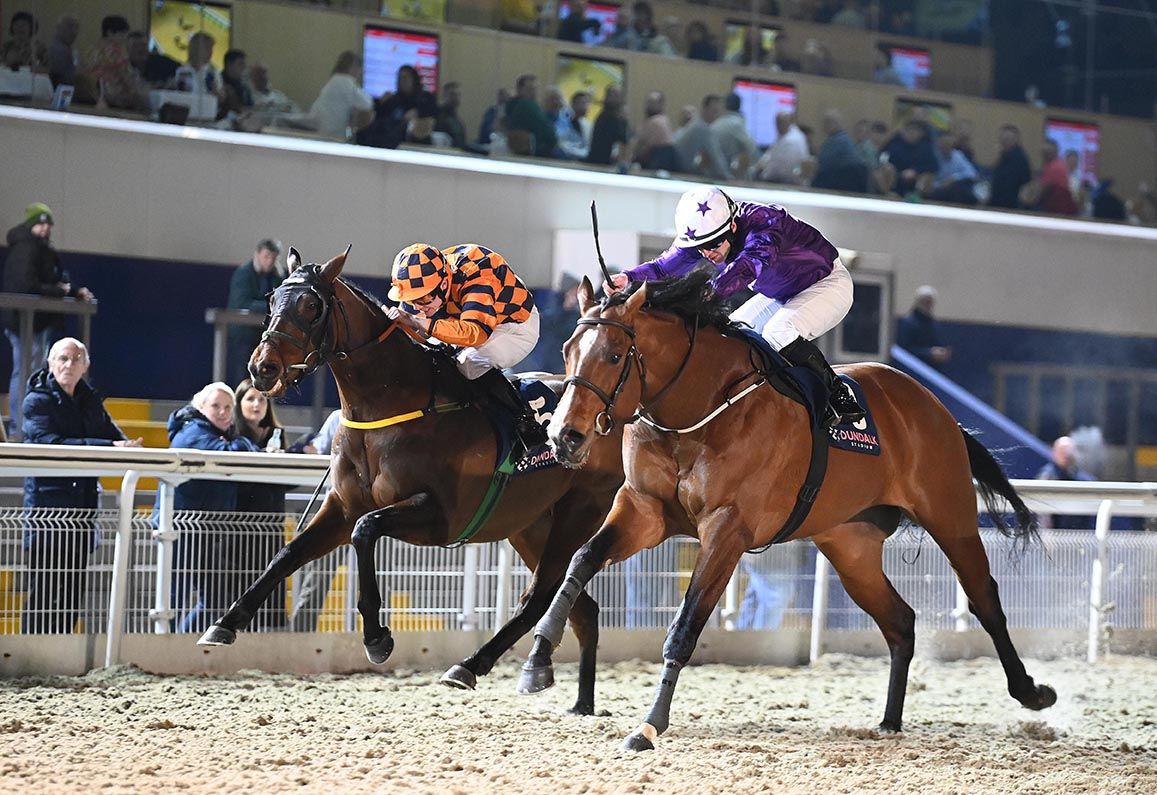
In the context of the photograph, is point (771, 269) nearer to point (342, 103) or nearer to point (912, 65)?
point (342, 103)

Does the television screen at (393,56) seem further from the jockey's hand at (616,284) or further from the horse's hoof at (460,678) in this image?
the horse's hoof at (460,678)

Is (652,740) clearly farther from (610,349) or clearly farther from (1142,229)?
(1142,229)

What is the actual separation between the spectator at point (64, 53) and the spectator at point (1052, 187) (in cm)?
889

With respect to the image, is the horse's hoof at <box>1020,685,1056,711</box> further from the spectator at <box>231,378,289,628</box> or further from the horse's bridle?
the spectator at <box>231,378,289,628</box>

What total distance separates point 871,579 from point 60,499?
3440mm

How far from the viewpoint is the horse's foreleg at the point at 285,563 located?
15.9ft

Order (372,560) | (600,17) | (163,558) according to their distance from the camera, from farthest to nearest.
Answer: (600,17) < (163,558) < (372,560)

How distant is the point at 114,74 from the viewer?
10125 mm

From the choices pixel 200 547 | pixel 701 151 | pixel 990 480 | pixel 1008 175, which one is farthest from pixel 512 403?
pixel 1008 175

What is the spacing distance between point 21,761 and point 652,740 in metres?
1.89

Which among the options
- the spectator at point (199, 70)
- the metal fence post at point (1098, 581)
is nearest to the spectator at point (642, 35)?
the spectator at point (199, 70)

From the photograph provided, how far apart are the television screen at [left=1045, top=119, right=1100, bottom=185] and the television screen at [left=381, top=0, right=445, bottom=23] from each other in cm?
642

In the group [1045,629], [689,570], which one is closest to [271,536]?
[689,570]

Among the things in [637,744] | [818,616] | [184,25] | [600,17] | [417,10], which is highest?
[600,17]
